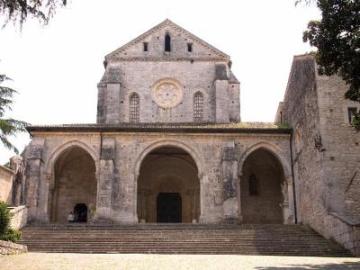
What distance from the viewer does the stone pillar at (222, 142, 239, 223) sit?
27859 mm

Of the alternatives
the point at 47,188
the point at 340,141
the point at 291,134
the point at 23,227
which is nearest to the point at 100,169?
the point at 47,188

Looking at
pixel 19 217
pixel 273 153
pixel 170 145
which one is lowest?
pixel 19 217

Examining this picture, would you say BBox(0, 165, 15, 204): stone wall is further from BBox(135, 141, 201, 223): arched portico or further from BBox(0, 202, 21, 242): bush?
BBox(0, 202, 21, 242): bush

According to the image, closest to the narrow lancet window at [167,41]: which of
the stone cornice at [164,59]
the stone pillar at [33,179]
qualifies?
the stone cornice at [164,59]

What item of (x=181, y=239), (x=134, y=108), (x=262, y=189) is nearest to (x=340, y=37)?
(x=181, y=239)

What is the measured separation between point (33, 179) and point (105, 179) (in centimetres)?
400

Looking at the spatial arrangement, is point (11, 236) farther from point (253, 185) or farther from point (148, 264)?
point (253, 185)

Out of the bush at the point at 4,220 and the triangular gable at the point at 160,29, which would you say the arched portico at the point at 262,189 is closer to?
the triangular gable at the point at 160,29

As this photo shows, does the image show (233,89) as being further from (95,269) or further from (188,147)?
(95,269)

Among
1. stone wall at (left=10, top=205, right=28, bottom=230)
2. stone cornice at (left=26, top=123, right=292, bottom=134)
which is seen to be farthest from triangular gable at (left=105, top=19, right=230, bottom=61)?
stone wall at (left=10, top=205, right=28, bottom=230)

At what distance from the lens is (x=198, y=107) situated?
35531 millimetres

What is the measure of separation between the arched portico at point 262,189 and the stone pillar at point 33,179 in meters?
11.9

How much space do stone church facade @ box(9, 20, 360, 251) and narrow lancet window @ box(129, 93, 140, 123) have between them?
0.09 metres

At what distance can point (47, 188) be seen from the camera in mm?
29344
